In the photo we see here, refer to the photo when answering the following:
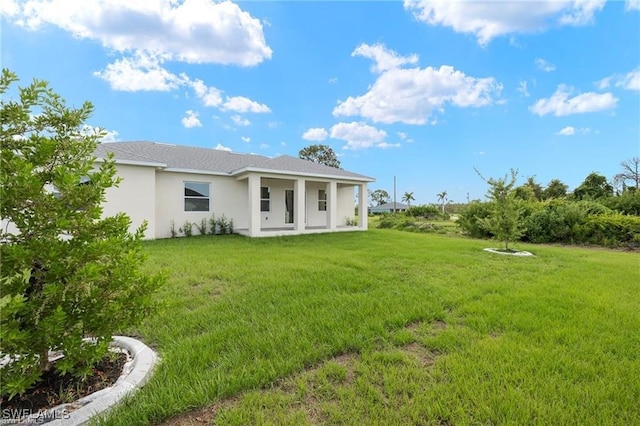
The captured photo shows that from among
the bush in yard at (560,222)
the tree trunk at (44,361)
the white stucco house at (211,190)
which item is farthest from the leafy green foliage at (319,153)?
the tree trunk at (44,361)

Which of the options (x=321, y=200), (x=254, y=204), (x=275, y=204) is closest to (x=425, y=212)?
(x=321, y=200)

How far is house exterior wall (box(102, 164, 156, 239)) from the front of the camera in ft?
37.2

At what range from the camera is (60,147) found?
2.49 metres

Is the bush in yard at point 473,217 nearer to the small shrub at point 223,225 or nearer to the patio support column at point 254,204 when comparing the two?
the patio support column at point 254,204

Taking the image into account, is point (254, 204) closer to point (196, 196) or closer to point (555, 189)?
point (196, 196)

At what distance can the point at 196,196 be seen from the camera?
13.7 metres

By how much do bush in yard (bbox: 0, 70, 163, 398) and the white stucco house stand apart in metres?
9.76

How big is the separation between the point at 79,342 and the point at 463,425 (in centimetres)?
295

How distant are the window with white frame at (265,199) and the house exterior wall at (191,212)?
3.21ft

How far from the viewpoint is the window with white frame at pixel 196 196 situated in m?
13.5

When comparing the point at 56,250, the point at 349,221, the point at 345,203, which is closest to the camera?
the point at 56,250

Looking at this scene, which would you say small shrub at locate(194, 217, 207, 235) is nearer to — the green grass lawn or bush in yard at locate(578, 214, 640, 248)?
the green grass lawn

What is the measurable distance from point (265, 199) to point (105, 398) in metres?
13.8

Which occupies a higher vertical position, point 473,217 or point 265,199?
point 265,199
